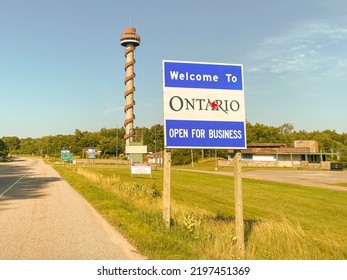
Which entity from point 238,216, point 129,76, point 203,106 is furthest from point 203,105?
point 129,76

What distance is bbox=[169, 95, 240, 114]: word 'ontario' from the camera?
26.3 ft

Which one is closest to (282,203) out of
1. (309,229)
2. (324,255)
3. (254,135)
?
(309,229)

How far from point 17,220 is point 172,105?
5.86 metres

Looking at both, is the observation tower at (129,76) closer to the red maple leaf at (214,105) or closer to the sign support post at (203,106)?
the sign support post at (203,106)

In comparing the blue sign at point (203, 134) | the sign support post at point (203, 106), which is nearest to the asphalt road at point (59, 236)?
the sign support post at point (203, 106)

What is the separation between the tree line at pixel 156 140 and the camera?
104 meters

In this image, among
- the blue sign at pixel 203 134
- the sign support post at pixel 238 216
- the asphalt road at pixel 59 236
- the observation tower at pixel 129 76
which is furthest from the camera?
the observation tower at pixel 129 76

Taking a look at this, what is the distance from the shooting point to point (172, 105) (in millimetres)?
8008

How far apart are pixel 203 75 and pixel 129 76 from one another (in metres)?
95.8

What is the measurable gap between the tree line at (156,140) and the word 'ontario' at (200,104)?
72700mm

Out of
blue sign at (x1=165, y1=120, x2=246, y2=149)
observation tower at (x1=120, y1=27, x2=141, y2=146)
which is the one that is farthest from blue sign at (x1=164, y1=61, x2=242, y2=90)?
observation tower at (x1=120, y1=27, x2=141, y2=146)

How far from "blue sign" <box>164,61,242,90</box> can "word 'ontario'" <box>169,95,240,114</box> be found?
0.35 m

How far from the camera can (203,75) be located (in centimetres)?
815
